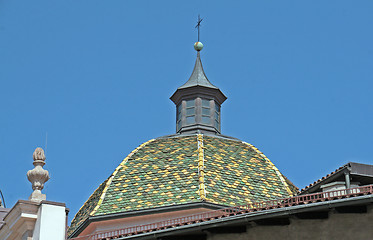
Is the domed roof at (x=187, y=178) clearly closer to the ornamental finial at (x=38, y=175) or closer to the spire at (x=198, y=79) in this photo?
the spire at (x=198, y=79)

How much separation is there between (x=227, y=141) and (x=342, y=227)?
58.7 feet

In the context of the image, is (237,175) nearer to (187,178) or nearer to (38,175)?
(187,178)

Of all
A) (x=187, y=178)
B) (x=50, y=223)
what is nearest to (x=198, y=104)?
(x=187, y=178)

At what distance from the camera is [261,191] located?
37.6 meters

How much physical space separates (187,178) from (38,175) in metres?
10.4

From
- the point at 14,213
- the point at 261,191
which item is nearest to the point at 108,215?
the point at 261,191

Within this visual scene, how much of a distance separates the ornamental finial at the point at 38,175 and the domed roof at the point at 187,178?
8.23m

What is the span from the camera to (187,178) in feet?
122

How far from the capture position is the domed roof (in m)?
36.2

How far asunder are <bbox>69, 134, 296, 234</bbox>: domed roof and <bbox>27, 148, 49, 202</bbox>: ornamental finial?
324 inches

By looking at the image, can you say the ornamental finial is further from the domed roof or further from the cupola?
the cupola

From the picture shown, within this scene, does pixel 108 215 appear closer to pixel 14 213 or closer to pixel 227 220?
pixel 14 213

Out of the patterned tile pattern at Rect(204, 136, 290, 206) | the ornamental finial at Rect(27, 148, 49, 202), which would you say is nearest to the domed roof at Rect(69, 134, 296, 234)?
the patterned tile pattern at Rect(204, 136, 290, 206)

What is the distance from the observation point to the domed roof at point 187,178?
119 ft
